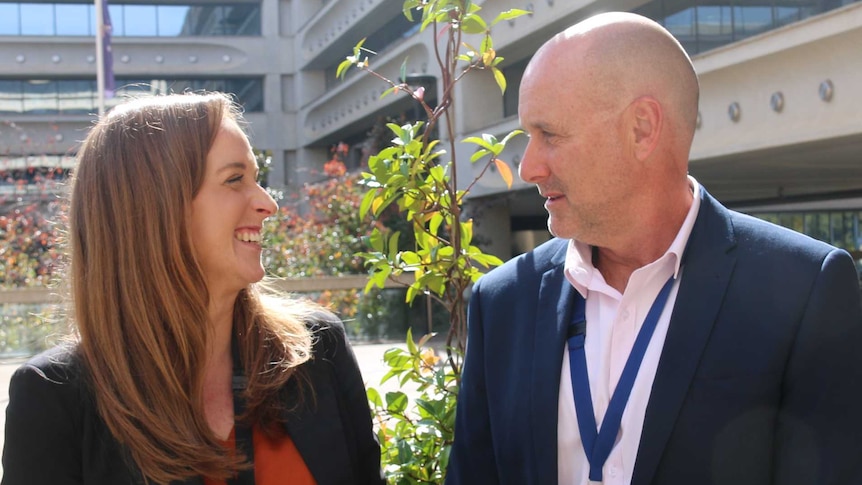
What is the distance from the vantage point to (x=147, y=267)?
8.06 ft

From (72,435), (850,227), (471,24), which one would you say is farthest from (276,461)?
(850,227)

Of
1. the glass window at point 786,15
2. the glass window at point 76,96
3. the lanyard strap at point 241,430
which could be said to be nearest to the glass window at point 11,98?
the glass window at point 76,96

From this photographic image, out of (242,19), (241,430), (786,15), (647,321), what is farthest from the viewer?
(242,19)

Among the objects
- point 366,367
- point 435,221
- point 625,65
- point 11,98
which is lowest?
point 366,367

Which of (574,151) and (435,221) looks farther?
(435,221)

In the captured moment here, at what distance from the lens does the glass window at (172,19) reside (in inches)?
1499

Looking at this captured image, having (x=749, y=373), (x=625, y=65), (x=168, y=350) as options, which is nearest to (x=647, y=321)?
(x=749, y=373)

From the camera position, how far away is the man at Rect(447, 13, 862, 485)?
1.88 meters

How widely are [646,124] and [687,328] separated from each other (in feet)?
1.53

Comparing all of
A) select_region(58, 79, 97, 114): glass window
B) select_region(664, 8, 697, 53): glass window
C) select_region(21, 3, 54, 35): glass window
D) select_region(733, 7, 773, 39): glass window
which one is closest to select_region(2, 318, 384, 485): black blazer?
select_region(733, 7, 773, 39): glass window

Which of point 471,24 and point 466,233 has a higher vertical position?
point 471,24

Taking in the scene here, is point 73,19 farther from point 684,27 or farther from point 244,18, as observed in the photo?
point 684,27

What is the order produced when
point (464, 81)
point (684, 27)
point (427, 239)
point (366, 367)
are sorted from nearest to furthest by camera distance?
point (427, 239)
point (366, 367)
point (684, 27)
point (464, 81)

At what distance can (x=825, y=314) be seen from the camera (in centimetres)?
186
